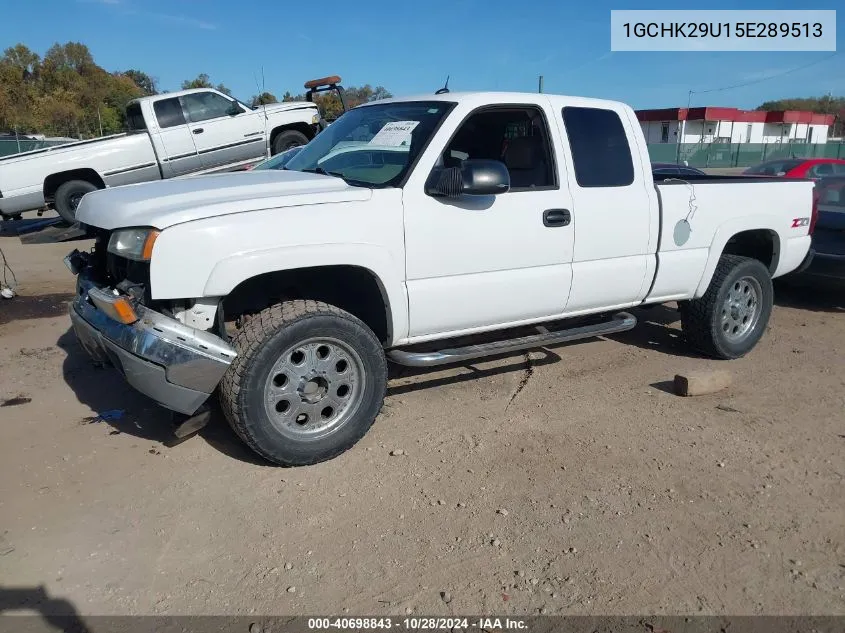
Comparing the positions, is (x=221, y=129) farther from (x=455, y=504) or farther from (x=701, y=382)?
(x=455, y=504)

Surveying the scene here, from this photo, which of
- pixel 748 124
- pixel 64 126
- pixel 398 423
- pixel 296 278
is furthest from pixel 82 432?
pixel 748 124

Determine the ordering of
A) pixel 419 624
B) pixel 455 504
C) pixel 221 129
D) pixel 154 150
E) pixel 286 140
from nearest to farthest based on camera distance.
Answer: pixel 419 624
pixel 455 504
pixel 154 150
pixel 221 129
pixel 286 140

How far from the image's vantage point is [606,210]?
4527 millimetres

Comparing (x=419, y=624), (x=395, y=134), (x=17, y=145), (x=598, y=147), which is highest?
(x=17, y=145)

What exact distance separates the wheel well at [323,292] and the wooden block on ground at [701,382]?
2.23m

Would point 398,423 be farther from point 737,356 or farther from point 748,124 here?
point 748,124

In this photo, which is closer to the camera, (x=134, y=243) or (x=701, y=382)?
(x=134, y=243)

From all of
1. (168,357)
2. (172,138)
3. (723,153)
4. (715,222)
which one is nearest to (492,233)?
(168,357)

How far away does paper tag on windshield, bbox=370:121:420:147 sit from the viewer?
4.08 meters

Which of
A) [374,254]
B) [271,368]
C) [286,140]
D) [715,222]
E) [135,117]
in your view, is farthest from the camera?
[286,140]

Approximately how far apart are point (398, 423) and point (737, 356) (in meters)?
3.12

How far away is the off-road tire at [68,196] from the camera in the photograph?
36.4ft

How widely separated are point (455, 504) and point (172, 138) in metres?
9.93

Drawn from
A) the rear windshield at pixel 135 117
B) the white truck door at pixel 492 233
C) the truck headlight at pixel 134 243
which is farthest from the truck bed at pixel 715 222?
the rear windshield at pixel 135 117
